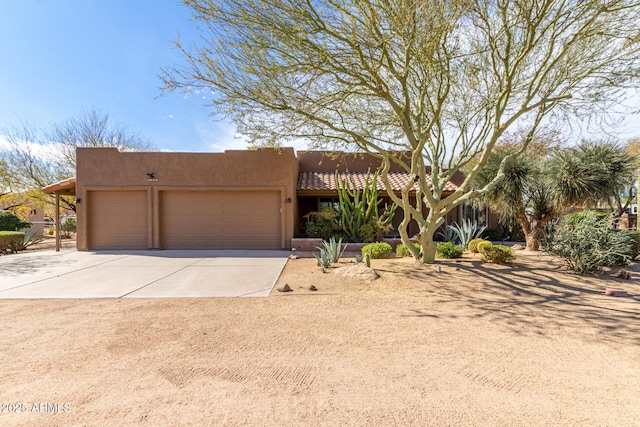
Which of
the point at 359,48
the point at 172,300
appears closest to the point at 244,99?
the point at 359,48

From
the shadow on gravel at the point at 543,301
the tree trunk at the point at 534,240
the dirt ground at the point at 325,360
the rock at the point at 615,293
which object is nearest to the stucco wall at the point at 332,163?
the tree trunk at the point at 534,240

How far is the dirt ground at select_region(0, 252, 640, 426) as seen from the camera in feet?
8.69

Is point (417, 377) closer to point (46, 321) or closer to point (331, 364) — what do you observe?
point (331, 364)

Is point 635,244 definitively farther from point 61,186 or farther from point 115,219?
point 61,186

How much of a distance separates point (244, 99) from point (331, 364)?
7121 millimetres

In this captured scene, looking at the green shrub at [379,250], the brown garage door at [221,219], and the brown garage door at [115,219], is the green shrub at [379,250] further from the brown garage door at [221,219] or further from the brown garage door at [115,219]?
the brown garage door at [115,219]

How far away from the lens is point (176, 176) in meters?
13.6

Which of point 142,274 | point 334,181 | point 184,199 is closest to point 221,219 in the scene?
point 184,199

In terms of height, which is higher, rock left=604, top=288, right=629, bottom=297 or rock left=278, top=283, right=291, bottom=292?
rock left=278, top=283, right=291, bottom=292

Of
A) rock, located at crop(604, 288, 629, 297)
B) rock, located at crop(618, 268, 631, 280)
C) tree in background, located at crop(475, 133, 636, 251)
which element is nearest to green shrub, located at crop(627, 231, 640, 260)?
tree in background, located at crop(475, 133, 636, 251)

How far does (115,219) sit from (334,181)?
10306 mm

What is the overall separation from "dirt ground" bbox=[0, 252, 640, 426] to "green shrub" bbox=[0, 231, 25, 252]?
11.5 metres

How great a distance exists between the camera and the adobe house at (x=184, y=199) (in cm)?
1351

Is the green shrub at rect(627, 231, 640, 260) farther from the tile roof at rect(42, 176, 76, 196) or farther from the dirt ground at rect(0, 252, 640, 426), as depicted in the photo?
the tile roof at rect(42, 176, 76, 196)
